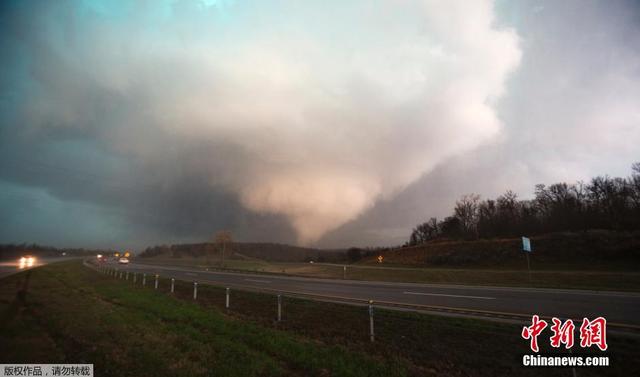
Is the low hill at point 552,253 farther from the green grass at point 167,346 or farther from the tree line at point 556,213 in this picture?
the green grass at point 167,346

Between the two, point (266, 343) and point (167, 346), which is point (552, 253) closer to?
point (266, 343)

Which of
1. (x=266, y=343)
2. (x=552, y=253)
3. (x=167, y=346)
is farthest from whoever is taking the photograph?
(x=552, y=253)

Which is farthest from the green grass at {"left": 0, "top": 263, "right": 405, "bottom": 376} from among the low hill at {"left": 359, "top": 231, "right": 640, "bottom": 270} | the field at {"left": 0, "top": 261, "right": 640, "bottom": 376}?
the low hill at {"left": 359, "top": 231, "right": 640, "bottom": 270}

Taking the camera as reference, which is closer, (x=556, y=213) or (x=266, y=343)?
(x=266, y=343)

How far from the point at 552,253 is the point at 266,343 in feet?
179

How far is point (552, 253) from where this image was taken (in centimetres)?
4844

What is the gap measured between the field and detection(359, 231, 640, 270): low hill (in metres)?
42.1

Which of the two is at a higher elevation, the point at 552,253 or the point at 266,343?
the point at 266,343

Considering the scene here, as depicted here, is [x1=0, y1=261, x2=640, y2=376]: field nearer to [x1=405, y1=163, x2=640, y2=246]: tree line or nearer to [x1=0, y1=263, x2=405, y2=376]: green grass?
[x1=0, y1=263, x2=405, y2=376]: green grass

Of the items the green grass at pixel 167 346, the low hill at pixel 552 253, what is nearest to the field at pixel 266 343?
the green grass at pixel 167 346

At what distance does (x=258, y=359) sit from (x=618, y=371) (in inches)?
344

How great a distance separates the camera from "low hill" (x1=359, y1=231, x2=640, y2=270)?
41.3m

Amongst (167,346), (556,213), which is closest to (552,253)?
(556,213)

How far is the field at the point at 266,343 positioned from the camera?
765 cm
